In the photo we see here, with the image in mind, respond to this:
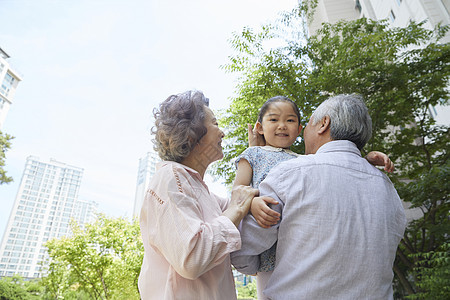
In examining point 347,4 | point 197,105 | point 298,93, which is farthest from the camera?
point 347,4

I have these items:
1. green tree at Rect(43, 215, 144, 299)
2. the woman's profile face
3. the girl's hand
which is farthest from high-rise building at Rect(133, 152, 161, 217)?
the woman's profile face

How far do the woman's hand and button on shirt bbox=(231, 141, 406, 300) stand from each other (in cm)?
5

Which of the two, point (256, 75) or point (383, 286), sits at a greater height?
point (256, 75)

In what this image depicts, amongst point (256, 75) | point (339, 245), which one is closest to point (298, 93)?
point (256, 75)

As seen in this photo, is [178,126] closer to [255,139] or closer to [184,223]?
[184,223]

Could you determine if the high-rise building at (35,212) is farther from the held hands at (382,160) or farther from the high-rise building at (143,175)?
the held hands at (382,160)

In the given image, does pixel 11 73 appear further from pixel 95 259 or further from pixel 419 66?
pixel 419 66

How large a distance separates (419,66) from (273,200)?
6.61 meters

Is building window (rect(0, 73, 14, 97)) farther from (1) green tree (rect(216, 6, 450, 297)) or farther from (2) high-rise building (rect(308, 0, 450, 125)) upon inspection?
(1) green tree (rect(216, 6, 450, 297))

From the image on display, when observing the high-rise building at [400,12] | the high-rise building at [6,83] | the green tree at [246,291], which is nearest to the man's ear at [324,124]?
the high-rise building at [400,12]

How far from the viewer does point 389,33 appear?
20.6 feet

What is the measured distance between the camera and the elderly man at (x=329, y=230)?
1.03m

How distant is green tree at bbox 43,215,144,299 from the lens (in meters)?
12.9

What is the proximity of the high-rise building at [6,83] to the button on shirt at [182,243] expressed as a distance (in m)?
45.9
